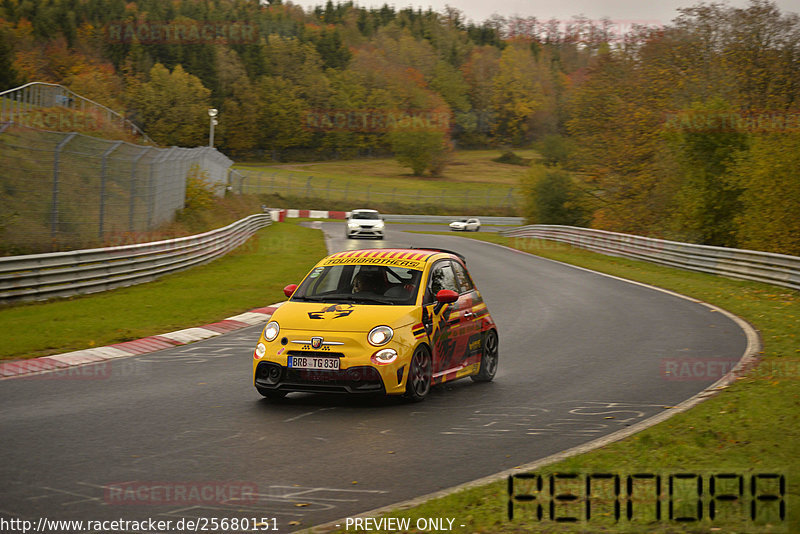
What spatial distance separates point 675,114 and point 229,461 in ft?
118

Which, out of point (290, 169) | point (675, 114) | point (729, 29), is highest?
point (729, 29)

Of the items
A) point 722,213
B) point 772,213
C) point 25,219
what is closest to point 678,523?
point 25,219

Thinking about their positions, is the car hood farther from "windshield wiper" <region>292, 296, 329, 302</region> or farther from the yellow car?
"windshield wiper" <region>292, 296, 329, 302</region>

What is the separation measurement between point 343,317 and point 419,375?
104cm

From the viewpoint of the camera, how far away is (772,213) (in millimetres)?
28172

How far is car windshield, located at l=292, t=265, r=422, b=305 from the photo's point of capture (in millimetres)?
9547

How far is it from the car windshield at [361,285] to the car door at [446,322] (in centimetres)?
24

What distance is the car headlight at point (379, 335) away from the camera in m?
8.73

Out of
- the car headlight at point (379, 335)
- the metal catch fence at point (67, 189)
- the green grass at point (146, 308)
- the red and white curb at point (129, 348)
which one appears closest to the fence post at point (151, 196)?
the metal catch fence at point (67, 189)

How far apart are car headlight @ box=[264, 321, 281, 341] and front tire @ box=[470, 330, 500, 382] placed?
112 inches

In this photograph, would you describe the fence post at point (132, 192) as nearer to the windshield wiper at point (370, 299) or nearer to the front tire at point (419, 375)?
the windshield wiper at point (370, 299)

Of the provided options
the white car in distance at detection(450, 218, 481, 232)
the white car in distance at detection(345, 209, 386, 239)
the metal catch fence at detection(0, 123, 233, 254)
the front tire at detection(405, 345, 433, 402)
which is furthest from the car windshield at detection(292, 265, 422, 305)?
the white car in distance at detection(450, 218, 481, 232)

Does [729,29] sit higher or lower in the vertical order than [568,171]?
higher

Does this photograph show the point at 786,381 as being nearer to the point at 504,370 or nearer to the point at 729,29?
the point at 504,370
